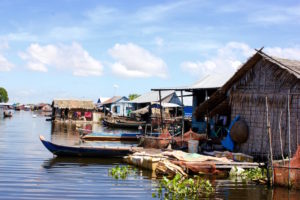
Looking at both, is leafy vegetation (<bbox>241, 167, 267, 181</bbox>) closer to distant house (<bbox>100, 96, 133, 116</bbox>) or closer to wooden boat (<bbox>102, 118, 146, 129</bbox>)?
wooden boat (<bbox>102, 118, 146, 129</bbox>)

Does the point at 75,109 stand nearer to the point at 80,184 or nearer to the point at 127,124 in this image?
the point at 127,124

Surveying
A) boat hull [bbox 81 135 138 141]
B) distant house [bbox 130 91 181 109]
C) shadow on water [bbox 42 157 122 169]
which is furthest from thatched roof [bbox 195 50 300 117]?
distant house [bbox 130 91 181 109]

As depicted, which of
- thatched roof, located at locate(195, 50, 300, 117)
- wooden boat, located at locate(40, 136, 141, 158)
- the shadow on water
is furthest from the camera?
wooden boat, located at locate(40, 136, 141, 158)

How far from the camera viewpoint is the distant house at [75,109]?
45.8 meters

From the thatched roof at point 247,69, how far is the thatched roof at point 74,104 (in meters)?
30.9

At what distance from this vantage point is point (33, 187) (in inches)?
405

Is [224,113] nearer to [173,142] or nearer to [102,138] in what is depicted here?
[173,142]

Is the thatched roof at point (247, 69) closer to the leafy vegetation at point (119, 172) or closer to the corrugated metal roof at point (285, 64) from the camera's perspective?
the corrugated metal roof at point (285, 64)

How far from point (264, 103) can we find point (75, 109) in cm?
3562

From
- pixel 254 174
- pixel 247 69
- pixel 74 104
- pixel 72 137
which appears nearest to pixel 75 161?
pixel 254 174

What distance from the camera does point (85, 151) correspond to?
50.8 feet

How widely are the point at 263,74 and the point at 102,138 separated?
10597 mm

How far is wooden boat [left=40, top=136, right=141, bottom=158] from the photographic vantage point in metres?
15.5

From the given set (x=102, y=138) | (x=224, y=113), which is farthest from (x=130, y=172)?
(x=102, y=138)
